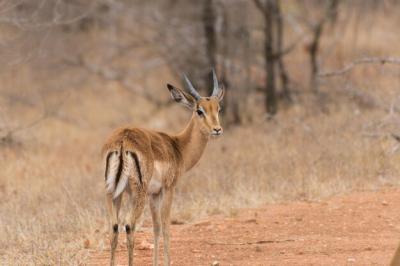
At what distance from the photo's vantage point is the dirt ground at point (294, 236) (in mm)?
7523

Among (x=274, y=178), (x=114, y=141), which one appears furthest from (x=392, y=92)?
(x=114, y=141)

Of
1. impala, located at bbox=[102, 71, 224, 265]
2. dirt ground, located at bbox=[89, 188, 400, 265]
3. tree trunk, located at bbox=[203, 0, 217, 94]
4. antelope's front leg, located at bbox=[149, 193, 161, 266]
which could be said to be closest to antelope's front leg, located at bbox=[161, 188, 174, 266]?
impala, located at bbox=[102, 71, 224, 265]

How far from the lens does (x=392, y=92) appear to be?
13.6m

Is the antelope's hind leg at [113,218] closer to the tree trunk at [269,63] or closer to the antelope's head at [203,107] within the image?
the antelope's head at [203,107]

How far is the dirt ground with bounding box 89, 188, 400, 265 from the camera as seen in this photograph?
24.7 feet

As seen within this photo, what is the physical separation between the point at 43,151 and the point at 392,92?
6619 millimetres

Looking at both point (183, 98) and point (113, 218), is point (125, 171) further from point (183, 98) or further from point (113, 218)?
point (183, 98)

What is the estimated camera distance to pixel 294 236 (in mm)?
8312

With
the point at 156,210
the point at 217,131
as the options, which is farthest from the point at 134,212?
the point at 217,131

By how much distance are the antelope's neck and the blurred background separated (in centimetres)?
121

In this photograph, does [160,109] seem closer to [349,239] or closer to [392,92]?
[392,92]

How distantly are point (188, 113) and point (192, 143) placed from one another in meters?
11.5

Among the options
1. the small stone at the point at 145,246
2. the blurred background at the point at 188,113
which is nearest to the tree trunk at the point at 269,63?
the blurred background at the point at 188,113

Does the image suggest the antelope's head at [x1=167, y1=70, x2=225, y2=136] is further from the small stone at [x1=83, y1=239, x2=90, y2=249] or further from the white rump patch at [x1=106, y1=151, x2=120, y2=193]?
the small stone at [x1=83, y1=239, x2=90, y2=249]
